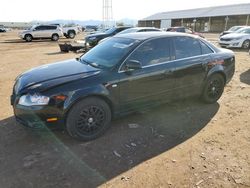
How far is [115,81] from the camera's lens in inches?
157

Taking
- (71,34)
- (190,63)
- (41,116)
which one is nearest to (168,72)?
(190,63)

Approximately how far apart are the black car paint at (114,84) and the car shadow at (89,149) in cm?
41

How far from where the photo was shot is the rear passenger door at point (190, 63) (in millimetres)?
4781

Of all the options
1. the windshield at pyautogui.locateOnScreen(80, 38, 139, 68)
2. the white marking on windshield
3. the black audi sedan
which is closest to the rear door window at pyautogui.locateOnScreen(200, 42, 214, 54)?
the black audi sedan

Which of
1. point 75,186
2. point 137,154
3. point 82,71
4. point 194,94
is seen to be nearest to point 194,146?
point 137,154

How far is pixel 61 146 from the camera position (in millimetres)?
3828

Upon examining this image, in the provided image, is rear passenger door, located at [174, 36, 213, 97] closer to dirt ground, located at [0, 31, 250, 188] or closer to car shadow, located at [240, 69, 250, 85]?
dirt ground, located at [0, 31, 250, 188]

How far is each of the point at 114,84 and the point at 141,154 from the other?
1216 millimetres

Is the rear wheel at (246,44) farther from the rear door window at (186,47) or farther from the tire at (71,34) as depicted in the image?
the tire at (71,34)

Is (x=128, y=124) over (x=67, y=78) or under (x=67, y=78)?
under

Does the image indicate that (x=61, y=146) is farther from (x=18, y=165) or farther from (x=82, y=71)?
(x=82, y=71)

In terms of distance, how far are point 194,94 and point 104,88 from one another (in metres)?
2.30

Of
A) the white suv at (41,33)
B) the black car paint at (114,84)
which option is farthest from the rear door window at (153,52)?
the white suv at (41,33)

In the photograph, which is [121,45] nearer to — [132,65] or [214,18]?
[132,65]
